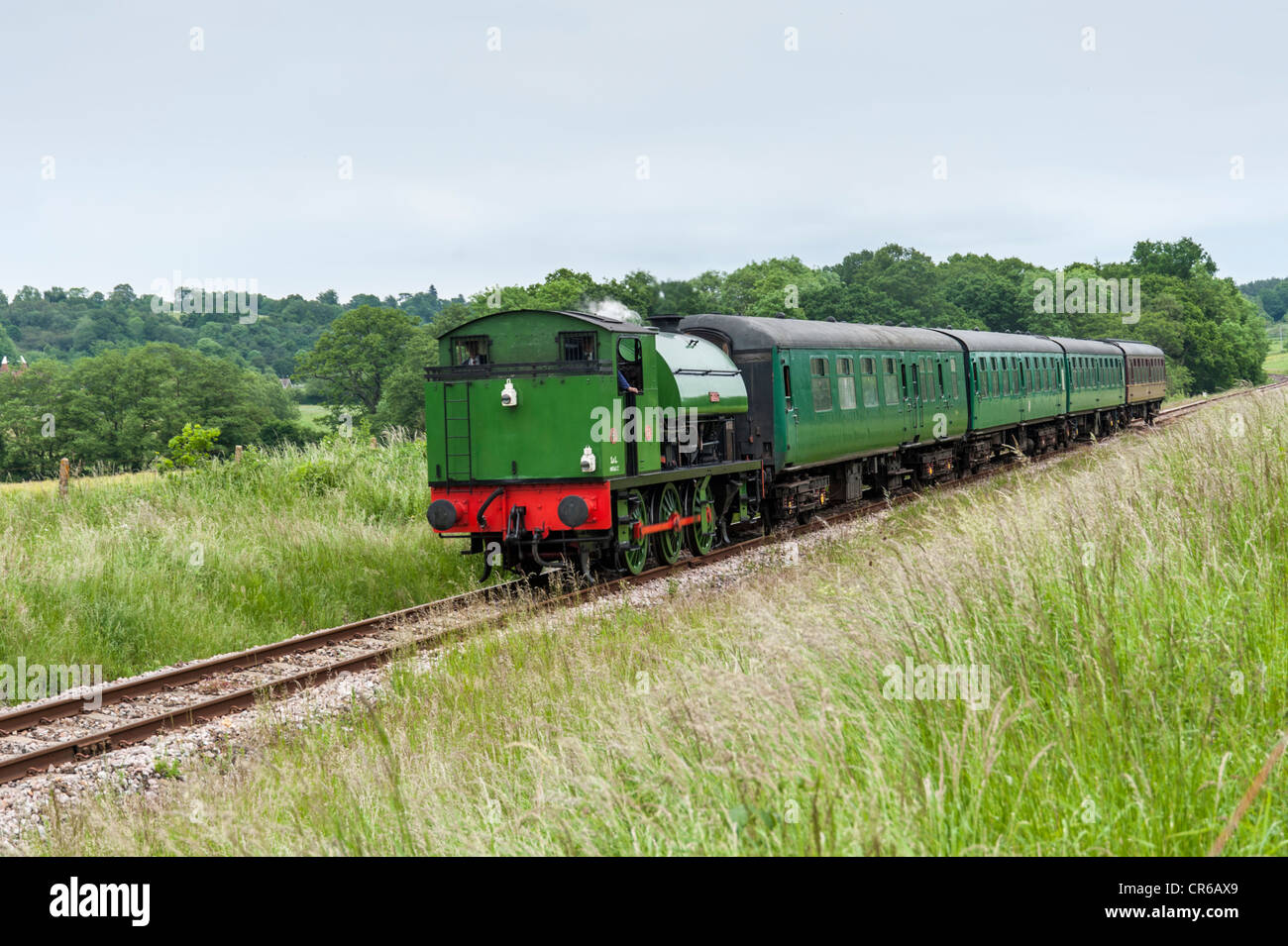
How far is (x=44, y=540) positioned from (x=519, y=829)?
12.0 m

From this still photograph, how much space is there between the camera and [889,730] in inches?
180

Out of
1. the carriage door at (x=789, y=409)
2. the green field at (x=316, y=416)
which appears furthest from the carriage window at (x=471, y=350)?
the green field at (x=316, y=416)

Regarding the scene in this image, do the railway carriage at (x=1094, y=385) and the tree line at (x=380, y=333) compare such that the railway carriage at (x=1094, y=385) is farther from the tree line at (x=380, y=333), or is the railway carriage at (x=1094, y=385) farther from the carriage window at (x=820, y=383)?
the carriage window at (x=820, y=383)

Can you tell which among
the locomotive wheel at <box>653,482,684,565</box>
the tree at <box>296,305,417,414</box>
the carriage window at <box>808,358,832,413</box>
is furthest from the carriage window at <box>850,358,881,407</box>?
the tree at <box>296,305,417,414</box>

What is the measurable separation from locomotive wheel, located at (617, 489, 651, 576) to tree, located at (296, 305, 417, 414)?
7088 cm

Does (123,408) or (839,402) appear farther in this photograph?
(123,408)

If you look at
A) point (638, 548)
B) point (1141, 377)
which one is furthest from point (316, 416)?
point (638, 548)

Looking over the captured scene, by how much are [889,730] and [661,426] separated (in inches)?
369

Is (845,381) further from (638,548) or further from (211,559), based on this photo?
(211,559)

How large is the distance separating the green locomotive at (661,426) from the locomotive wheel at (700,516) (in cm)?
3

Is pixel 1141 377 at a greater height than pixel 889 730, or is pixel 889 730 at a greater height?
pixel 1141 377

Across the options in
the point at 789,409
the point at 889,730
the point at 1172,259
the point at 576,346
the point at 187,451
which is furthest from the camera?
the point at 1172,259

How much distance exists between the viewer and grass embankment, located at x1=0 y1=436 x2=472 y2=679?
10.9 m

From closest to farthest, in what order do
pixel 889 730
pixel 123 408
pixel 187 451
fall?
pixel 889 730
pixel 187 451
pixel 123 408
